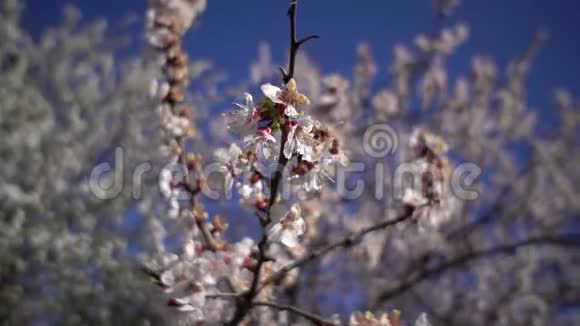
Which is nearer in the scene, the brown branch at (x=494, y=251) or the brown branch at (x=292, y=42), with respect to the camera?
the brown branch at (x=292, y=42)

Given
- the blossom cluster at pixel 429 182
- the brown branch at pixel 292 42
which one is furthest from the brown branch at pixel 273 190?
the blossom cluster at pixel 429 182

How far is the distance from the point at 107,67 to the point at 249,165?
4.69 meters

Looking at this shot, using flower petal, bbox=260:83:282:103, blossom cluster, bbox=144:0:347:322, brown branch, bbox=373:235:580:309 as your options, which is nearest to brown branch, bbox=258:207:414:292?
blossom cluster, bbox=144:0:347:322

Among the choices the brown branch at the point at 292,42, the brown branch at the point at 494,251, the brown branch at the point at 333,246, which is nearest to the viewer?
the brown branch at the point at 292,42

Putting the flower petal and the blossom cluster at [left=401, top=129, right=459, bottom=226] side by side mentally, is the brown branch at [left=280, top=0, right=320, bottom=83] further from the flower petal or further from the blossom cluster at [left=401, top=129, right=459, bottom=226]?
the blossom cluster at [left=401, top=129, right=459, bottom=226]

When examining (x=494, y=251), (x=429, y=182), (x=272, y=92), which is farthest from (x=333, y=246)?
(x=494, y=251)

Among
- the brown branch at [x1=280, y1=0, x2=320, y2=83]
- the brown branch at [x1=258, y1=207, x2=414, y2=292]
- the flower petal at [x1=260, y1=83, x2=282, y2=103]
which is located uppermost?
the brown branch at [x1=280, y1=0, x2=320, y2=83]

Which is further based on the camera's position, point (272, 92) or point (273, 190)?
point (273, 190)

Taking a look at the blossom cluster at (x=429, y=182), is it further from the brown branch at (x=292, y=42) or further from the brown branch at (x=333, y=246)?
the brown branch at (x=292, y=42)

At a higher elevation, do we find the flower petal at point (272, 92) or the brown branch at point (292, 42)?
the brown branch at point (292, 42)

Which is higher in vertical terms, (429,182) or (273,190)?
(429,182)

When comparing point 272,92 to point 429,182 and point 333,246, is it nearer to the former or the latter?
point 333,246

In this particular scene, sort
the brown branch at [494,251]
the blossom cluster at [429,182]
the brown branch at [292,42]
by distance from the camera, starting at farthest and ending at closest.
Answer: the brown branch at [494,251]
the blossom cluster at [429,182]
the brown branch at [292,42]

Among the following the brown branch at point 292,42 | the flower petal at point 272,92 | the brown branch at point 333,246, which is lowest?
the brown branch at point 333,246
